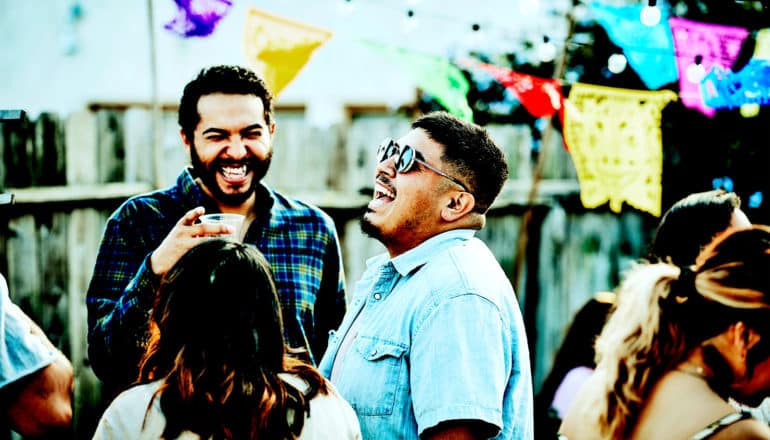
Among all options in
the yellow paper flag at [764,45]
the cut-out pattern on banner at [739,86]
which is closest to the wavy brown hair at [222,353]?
the cut-out pattern on banner at [739,86]

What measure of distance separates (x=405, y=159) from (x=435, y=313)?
0.63 metres

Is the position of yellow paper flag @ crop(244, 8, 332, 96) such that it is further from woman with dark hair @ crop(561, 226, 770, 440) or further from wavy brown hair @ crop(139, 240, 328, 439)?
woman with dark hair @ crop(561, 226, 770, 440)

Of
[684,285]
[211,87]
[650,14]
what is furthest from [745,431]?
[650,14]

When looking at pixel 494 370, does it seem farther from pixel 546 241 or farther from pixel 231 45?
pixel 231 45

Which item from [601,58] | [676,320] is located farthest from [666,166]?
[676,320]

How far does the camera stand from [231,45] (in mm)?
9055

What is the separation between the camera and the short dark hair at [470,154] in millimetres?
2346

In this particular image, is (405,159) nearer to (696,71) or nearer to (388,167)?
(388,167)

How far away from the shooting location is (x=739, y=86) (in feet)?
13.1

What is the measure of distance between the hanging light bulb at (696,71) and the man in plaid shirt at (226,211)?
2354 mm

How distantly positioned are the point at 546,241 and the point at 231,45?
5529mm

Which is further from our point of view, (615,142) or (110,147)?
(110,147)

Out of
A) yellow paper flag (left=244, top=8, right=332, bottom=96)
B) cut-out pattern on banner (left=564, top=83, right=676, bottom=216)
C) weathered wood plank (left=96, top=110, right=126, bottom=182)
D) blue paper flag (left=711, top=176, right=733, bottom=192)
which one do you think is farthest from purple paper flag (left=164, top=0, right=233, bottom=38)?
blue paper flag (left=711, top=176, right=733, bottom=192)

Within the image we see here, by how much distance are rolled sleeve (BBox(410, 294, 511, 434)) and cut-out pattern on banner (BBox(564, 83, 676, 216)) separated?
2344mm
